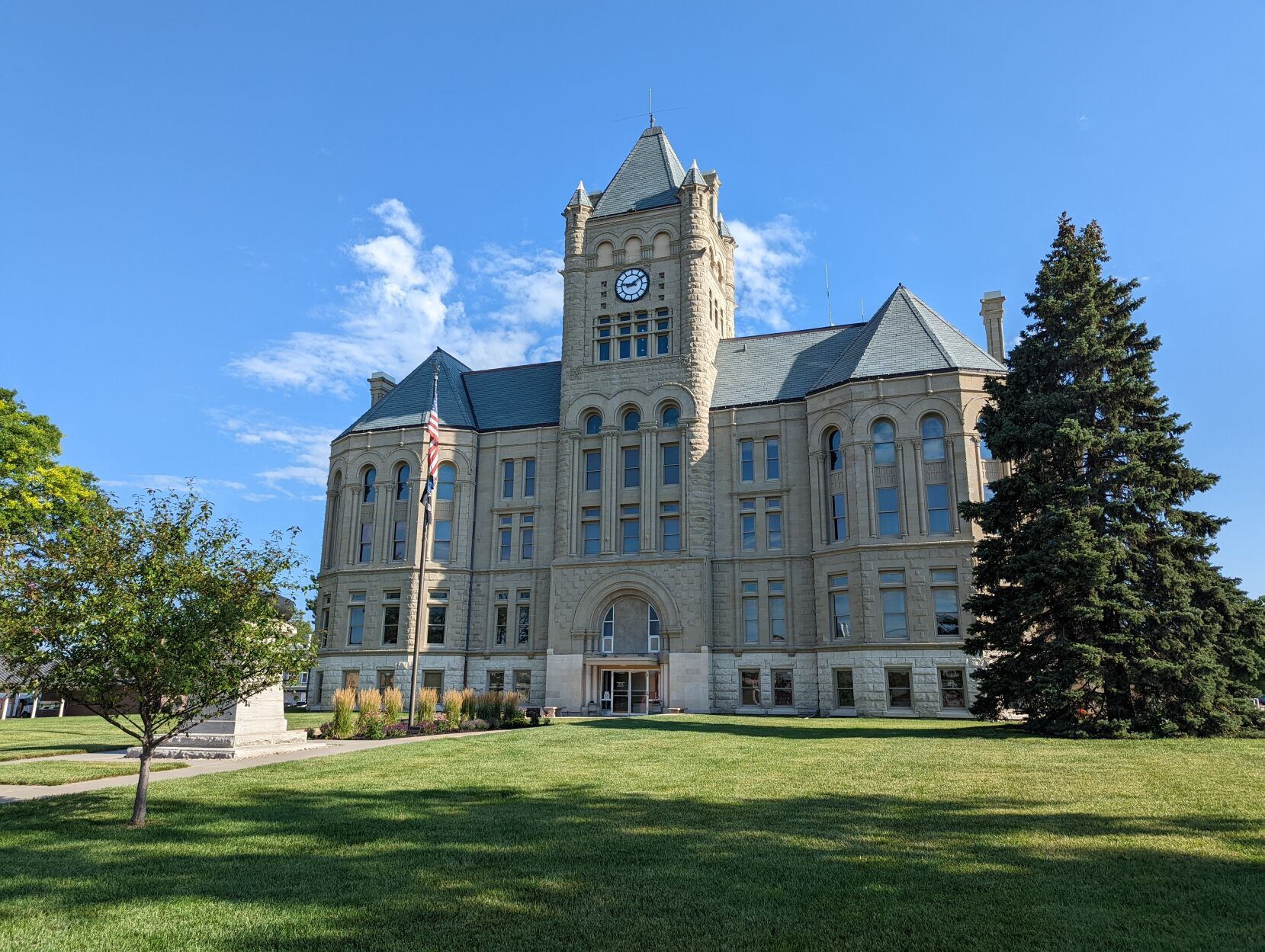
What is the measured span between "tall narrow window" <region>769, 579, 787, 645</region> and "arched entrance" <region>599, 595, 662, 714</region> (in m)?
5.53

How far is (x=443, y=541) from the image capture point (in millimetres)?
46469

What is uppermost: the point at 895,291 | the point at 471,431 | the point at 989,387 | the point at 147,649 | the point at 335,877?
the point at 895,291

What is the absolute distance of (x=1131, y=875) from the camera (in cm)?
776

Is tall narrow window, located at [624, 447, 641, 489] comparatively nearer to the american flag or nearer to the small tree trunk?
the american flag

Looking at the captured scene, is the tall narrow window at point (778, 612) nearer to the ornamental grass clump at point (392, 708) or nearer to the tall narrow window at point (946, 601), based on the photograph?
the tall narrow window at point (946, 601)

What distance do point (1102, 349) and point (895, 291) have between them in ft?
66.8

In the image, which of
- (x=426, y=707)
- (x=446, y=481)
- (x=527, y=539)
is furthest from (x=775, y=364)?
(x=426, y=707)

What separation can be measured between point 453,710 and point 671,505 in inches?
712

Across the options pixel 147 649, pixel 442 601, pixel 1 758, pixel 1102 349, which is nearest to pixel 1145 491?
pixel 1102 349

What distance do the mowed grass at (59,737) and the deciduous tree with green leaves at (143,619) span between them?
9499 millimetres

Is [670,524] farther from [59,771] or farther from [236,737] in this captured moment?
[59,771]

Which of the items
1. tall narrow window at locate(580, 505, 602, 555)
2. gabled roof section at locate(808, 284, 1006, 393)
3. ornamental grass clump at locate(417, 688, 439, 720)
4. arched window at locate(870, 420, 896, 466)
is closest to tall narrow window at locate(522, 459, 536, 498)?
tall narrow window at locate(580, 505, 602, 555)

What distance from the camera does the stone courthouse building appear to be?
3750 cm

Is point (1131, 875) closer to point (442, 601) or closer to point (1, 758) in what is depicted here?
point (1, 758)
